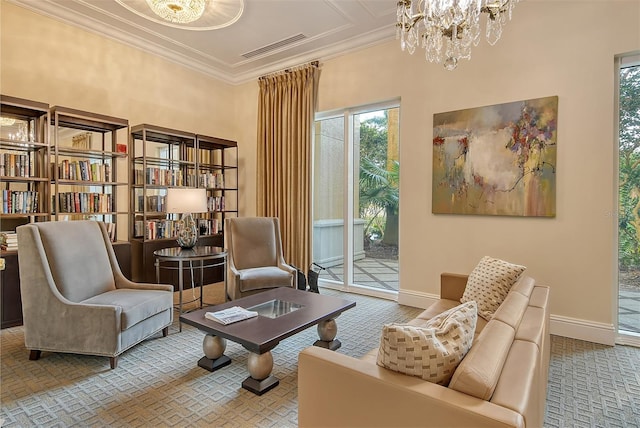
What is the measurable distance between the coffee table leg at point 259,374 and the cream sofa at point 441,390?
2.78 ft

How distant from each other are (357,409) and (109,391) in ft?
5.99

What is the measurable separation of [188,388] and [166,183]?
3.08m

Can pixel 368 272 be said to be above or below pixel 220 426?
above

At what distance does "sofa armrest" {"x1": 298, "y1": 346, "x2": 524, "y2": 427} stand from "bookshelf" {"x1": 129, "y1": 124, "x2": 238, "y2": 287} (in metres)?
3.57

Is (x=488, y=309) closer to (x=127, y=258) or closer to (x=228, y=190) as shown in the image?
(x=127, y=258)

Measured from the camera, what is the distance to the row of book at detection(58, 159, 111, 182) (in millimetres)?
3766

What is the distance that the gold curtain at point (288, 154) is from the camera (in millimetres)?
4840

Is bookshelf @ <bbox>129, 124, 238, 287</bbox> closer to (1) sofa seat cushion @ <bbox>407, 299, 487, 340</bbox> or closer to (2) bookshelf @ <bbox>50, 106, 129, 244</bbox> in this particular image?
(2) bookshelf @ <bbox>50, 106, 129, 244</bbox>

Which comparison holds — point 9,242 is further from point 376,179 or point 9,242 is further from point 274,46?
point 376,179

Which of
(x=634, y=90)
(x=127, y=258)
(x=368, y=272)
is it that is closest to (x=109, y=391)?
(x=127, y=258)

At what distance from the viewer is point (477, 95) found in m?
3.63

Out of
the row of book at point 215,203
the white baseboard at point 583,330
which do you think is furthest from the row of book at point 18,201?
the white baseboard at point 583,330

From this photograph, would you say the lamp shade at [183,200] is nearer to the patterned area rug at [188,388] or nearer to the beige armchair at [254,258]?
the beige armchair at [254,258]

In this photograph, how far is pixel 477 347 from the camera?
1.26 meters
